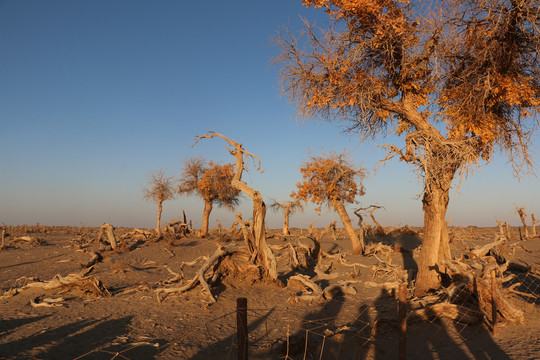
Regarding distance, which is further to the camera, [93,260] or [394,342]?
[93,260]

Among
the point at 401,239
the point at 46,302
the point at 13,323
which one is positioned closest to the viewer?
the point at 13,323

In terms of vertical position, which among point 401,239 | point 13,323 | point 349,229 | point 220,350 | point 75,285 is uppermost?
point 349,229

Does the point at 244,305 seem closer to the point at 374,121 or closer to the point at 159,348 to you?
the point at 159,348

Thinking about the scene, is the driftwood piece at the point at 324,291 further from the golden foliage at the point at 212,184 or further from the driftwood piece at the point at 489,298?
the golden foliage at the point at 212,184

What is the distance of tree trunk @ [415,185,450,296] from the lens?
11219mm

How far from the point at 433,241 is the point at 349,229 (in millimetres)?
10326

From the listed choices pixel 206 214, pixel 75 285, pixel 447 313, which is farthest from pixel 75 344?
pixel 206 214

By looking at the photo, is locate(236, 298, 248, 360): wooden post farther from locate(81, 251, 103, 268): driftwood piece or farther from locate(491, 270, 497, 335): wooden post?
locate(81, 251, 103, 268): driftwood piece

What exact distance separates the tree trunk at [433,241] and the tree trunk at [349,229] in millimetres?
10078

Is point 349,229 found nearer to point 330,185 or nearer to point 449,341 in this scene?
point 330,185

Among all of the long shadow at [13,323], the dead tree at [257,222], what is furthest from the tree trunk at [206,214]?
the long shadow at [13,323]

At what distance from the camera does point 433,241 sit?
37.3ft

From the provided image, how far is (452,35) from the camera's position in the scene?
1098cm

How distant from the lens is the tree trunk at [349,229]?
71.0ft
